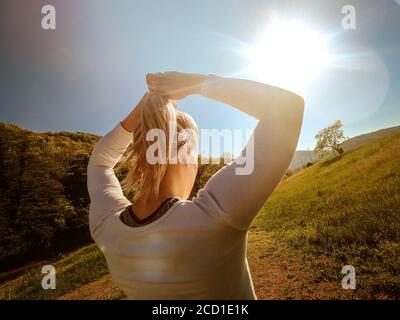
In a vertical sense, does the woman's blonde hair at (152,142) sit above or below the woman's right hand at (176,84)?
below

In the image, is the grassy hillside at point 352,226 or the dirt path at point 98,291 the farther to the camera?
the dirt path at point 98,291

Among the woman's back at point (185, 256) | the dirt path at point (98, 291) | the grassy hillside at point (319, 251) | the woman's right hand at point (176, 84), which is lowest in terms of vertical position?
the dirt path at point (98, 291)

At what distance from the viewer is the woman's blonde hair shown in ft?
3.60

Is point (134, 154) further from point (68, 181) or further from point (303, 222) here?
point (68, 181)

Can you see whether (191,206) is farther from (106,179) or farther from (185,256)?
(106,179)

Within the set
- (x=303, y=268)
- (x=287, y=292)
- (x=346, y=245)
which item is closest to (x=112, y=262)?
(x=287, y=292)

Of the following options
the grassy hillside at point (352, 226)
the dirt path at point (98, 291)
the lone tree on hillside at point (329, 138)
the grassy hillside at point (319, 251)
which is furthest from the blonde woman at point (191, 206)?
the lone tree on hillside at point (329, 138)

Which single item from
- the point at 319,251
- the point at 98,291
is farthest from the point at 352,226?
the point at 98,291

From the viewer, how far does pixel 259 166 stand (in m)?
0.86

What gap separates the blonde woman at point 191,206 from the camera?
873 mm

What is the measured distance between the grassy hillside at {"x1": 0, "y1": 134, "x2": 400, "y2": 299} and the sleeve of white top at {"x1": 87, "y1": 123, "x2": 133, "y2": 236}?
6.62 metres

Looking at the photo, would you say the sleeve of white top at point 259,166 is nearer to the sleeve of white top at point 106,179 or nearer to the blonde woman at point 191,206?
the blonde woman at point 191,206

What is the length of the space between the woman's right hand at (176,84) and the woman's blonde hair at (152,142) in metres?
0.03

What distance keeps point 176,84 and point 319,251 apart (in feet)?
30.1
